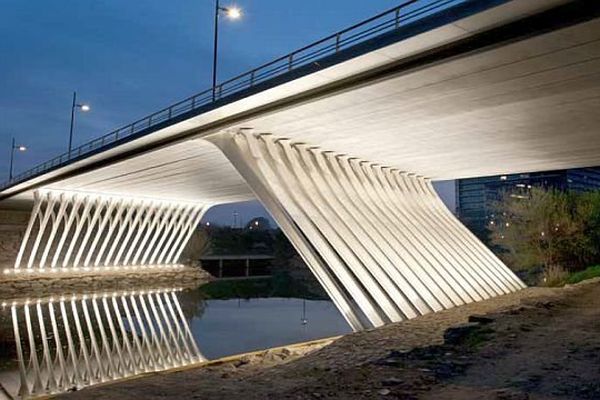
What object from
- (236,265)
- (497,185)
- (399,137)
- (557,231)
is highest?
(497,185)

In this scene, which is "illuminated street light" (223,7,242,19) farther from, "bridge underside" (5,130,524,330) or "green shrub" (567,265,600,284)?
"green shrub" (567,265,600,284)

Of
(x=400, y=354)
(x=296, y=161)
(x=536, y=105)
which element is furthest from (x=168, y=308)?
(x=536, y=105)

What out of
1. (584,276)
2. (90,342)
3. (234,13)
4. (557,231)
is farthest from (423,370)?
(557,231)

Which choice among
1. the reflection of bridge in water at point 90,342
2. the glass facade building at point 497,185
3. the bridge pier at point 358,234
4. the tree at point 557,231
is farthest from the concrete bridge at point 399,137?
the glass facade building at point 497,185

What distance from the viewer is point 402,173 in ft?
74.6

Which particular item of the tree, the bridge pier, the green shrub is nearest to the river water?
the bridge pier

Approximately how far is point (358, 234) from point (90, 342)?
359 inches

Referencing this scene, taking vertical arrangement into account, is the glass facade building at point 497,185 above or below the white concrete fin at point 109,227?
above

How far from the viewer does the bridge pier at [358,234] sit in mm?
14109

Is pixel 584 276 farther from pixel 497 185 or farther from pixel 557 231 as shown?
pixel 497 185

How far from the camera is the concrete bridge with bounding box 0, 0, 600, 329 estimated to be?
9.41 metres

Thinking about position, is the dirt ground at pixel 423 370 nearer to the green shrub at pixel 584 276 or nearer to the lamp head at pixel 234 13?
the lamp head at pixel 234 13

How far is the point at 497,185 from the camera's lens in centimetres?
9306

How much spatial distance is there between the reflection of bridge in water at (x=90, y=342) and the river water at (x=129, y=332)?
24mm
